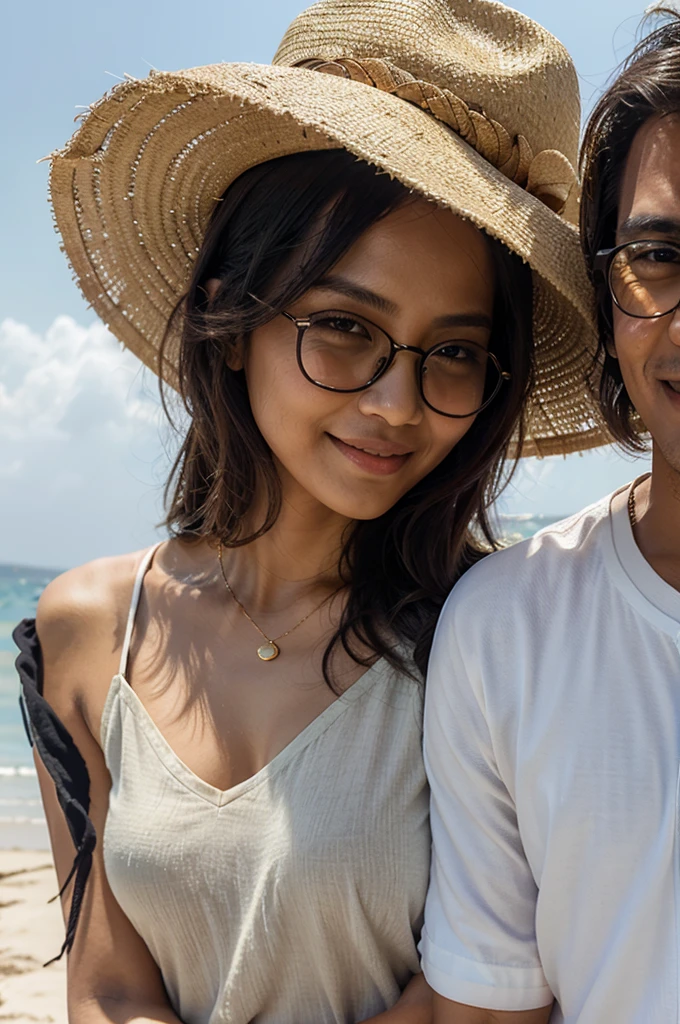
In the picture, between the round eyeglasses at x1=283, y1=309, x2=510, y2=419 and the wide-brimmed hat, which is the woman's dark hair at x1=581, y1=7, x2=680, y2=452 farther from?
the round eyeglasses at x1=283, y1=309, x2=510, y2=419

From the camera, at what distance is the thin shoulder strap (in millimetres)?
2303

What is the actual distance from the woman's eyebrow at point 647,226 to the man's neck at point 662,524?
1.31ft

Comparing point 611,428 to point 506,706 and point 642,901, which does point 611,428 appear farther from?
point 642,901

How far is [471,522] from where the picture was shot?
239 centimetres

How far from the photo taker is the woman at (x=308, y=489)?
194cm

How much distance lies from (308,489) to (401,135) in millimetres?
759

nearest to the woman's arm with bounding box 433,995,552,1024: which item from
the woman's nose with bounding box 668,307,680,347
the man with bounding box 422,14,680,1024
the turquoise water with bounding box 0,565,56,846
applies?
the man with bounding box 422,14,680,1024

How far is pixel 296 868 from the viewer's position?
1.90 meters

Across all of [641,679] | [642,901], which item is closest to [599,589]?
[641,679]

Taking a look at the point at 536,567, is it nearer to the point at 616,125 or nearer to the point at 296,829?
the point at 296,829

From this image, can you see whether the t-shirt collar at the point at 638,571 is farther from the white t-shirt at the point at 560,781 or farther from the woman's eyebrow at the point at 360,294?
the woman's eyebrow at the point at 360,294

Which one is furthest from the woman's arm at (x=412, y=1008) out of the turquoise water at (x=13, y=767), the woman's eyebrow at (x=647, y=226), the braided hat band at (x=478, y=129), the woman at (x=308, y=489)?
the turquoise water at (x=13, y=767)

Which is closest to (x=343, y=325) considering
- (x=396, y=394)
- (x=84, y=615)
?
(x=396, y=394)

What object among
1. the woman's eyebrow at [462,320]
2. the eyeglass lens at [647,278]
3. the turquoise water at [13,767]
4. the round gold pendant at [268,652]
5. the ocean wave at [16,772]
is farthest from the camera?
the ocean wave at [16,772]
